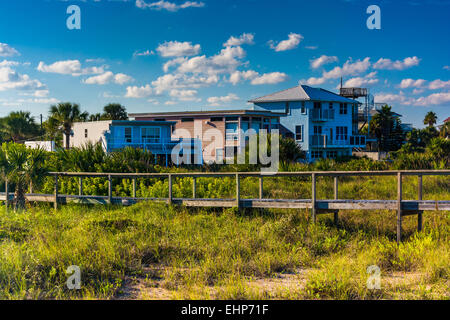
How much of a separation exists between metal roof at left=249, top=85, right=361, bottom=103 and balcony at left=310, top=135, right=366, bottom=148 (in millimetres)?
4243

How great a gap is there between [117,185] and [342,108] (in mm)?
37817

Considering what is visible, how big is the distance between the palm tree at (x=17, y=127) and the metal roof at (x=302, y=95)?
25984 mm

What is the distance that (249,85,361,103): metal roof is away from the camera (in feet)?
158

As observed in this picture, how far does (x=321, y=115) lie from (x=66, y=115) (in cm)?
2735

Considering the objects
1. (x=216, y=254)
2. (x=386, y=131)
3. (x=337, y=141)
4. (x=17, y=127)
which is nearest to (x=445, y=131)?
(x=386, y=131)

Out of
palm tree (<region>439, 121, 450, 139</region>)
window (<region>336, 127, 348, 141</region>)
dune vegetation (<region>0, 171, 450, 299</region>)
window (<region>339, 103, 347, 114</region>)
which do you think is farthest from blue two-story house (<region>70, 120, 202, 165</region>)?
palm tree (<region>439, 121, 450, 139</region>)

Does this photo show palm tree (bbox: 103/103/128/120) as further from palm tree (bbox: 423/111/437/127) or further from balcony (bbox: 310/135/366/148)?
palm tree (bbox: 423/111/437/127)

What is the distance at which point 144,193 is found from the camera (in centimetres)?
1728

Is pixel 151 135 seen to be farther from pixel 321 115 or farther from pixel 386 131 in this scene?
pixel 386 131

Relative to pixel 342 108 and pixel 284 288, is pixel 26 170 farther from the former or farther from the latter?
pixel 342 108

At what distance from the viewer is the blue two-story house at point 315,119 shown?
156ft

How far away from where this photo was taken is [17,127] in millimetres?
48750

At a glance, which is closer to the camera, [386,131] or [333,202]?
[333,202]

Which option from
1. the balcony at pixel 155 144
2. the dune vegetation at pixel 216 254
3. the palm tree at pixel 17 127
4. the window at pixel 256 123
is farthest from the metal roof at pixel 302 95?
the dune vegetation at pixel 216 254
